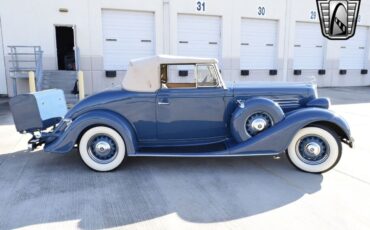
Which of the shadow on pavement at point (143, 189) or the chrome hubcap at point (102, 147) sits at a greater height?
the chrome hubcap at point (102, 147)

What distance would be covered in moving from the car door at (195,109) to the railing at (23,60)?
8.36m

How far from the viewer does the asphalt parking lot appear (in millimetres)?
3061

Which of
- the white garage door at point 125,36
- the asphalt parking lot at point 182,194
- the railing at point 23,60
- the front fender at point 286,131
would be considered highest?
the white garage door at point 125,36

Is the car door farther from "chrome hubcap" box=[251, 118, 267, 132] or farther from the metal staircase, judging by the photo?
the metal staircase

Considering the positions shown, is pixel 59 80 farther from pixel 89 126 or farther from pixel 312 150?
pixel 312 150

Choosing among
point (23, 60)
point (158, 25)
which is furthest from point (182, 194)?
point (158, 25)

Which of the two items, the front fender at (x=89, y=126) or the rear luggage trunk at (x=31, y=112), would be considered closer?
the front fender at (x=89, y=126)

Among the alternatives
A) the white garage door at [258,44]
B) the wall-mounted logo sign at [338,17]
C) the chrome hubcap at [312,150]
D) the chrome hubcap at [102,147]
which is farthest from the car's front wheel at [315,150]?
the white garage door at [258,44]

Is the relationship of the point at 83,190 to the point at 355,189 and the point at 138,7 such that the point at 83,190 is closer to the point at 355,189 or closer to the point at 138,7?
the point at 355,189

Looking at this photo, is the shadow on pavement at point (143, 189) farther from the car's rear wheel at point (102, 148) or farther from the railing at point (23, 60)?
the railing at point (23, 60)

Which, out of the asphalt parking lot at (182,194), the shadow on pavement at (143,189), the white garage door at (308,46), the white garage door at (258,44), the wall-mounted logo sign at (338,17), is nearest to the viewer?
the asphalt parking lot at (182,194)

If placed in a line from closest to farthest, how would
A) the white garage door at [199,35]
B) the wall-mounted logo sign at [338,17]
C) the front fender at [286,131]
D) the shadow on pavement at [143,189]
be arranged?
1. the shadow on pavement at [143,189]
2. the front fender at [286,131]
3. the wall-mounted logo sign at [338,17]
4. the white garage door at [199,35]

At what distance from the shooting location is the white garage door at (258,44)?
15.3 m

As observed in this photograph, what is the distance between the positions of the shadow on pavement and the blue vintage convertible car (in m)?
0.30
